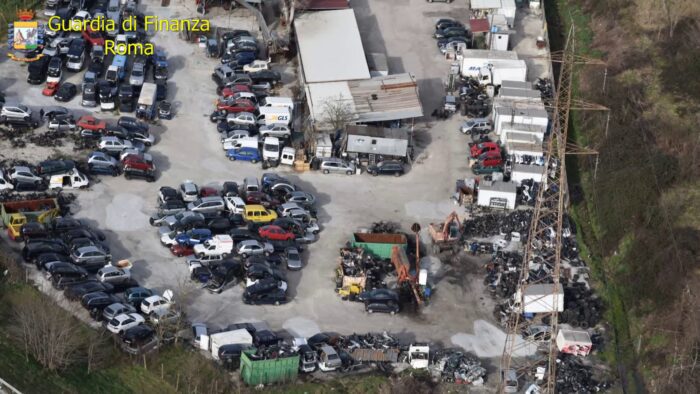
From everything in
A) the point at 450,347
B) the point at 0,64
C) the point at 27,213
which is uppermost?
the point at 0,64

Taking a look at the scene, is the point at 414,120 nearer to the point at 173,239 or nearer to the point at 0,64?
the point at 173,239

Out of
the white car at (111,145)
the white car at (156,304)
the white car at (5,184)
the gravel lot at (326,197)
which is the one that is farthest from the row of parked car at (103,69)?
the white car at (156,304)

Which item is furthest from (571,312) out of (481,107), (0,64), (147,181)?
(0,64)

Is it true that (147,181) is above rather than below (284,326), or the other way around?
above

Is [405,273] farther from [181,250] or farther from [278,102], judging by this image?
[278,102]

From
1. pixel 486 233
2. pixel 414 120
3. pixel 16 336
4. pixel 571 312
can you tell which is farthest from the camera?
pixel 414 120
